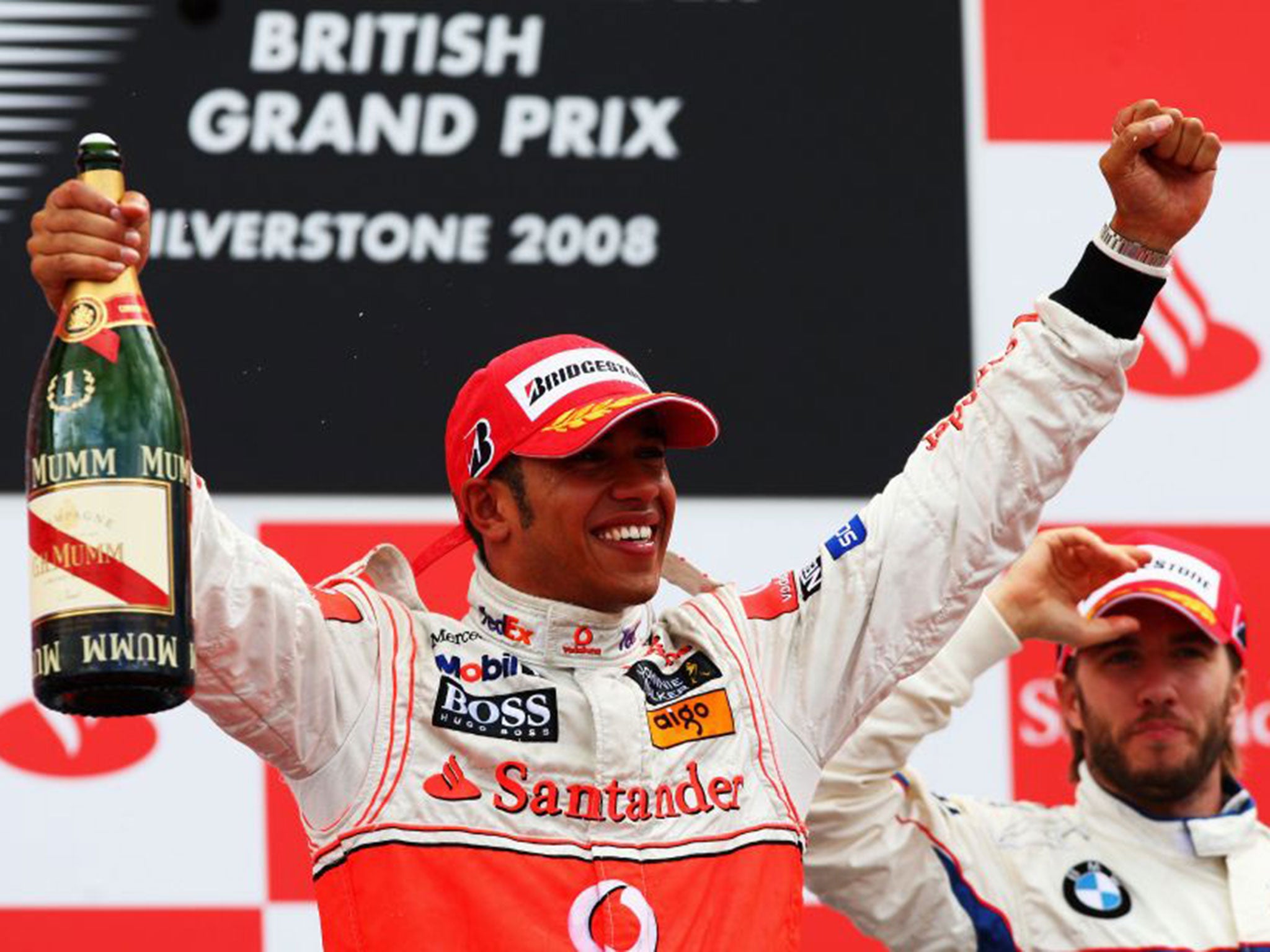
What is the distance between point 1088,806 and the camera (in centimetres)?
319

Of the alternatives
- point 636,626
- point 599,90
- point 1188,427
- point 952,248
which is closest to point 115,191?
point 636,626

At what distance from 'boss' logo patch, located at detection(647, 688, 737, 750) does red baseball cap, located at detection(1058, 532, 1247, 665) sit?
3.10 ft

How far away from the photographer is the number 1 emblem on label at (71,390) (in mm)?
1906

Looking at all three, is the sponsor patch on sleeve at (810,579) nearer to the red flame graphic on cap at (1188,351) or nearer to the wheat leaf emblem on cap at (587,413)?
the wheat leaf emblem on cap at (587,413)

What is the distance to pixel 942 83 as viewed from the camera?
11.3 feet

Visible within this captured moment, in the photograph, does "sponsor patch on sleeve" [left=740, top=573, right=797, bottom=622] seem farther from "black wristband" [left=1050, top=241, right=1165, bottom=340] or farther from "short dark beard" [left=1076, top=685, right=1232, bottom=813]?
"short dark beard" [left=1076, top=685, right=1232, bottom=813]

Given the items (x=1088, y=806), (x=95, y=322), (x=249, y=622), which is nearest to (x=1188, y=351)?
(x=1088, y=806)

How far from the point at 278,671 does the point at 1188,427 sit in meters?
1.74

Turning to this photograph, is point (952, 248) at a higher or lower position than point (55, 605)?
higher

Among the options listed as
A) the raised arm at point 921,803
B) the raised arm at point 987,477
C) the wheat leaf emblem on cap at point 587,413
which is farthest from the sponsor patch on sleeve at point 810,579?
the raised arm at point 921,803

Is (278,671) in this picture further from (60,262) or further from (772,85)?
(772,85)

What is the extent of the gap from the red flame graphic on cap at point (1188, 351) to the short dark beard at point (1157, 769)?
1.71 ft

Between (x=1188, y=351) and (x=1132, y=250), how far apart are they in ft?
3.79

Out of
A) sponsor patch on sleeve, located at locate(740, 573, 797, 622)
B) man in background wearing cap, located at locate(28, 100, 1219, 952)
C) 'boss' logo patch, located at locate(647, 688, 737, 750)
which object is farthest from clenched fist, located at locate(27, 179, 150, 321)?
sponsor patch on sleeve, located at locate(740, 573, 797, 622)
